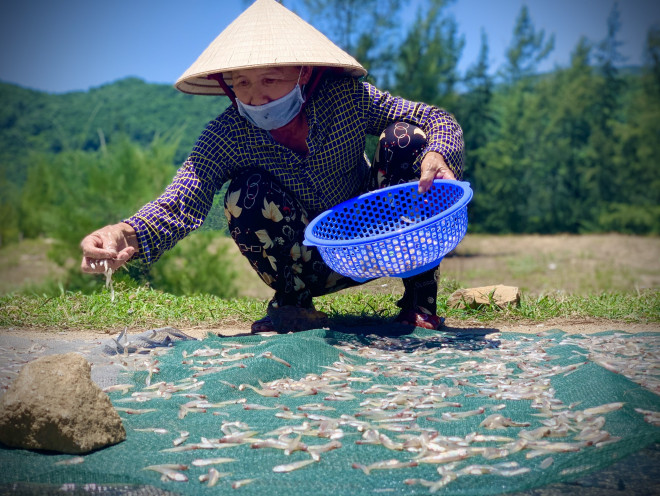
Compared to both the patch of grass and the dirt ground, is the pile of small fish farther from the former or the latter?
the dirt ground

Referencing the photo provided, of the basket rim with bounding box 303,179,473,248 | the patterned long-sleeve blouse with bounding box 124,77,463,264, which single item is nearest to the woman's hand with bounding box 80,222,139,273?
the patterned long-sleeve blouse with bounding box 124,77,463,264

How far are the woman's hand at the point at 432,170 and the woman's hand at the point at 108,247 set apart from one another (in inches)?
57.9

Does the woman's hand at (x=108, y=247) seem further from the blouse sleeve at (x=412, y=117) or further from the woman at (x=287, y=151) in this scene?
the blouse sleeve at (x=412, y=117)

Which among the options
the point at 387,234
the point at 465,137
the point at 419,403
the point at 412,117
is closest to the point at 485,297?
→ the point at 412,117

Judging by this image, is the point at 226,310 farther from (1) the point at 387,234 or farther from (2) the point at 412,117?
(1) the point at 387,234

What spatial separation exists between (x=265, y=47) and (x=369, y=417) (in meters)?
1.95

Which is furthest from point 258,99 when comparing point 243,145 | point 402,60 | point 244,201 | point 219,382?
point 402,60

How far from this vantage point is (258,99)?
3.48 m

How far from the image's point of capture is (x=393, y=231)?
3.29 metres

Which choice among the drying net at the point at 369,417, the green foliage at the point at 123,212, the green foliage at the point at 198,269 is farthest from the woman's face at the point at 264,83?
the green foliage at the point at 198,269

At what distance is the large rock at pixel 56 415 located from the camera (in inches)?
86.2

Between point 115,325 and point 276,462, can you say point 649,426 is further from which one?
point 115,325

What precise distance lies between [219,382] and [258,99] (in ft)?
4.92

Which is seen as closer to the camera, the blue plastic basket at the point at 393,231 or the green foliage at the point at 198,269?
the blue plastic basket at the point at 393,231
